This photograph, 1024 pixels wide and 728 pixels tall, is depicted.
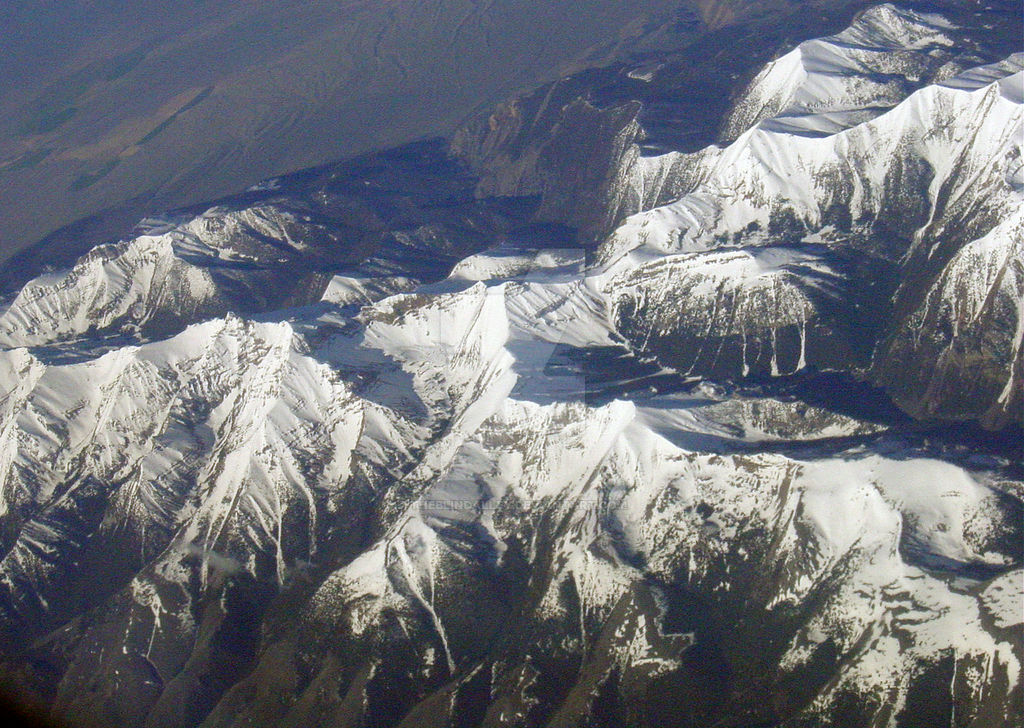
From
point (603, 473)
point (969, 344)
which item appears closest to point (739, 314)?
point (969, 344)

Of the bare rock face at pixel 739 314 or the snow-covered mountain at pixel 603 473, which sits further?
the bare rock face at pixel 739 314

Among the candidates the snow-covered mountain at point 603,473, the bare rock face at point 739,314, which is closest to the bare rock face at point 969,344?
the snow-covered mountain at point 603,473

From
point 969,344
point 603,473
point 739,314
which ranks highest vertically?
point 603,473

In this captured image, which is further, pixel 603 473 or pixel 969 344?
pixel 969 344

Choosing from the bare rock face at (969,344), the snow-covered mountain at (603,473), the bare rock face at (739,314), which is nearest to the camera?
the snow-covered mountain at (603,473)

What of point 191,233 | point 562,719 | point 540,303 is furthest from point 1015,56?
point 191,233

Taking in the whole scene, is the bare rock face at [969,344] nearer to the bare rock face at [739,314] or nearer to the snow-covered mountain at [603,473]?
the snow-covered mountain at [603,473]

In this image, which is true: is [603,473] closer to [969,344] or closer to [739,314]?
[739,314]

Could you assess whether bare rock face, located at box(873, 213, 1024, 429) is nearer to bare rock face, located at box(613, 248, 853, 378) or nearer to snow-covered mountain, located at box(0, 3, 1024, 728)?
snow-covered mountain, located at box(0, 3, 1024, 728)

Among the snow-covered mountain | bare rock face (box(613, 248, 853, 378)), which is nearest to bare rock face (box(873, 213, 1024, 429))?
the snow-covered mountain
